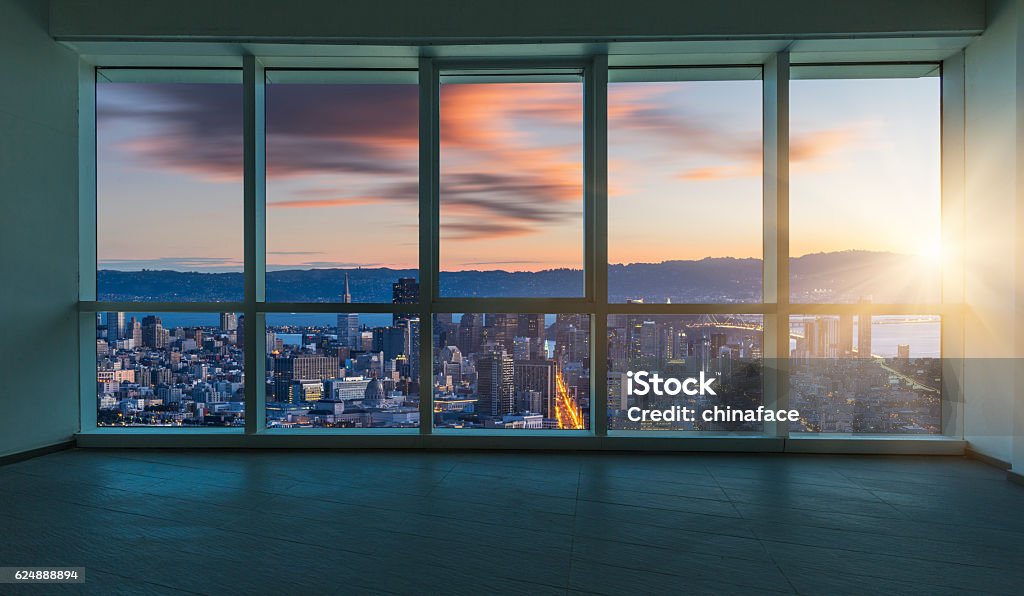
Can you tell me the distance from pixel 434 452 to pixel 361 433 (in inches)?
23.3

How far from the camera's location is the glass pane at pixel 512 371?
185 inches

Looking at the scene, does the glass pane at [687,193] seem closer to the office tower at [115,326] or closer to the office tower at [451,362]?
the office tower at [451,362]

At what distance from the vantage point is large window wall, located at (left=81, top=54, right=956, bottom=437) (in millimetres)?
4648

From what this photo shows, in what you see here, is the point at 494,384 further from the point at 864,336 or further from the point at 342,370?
the point at 864,336

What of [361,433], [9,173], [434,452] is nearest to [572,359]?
[434,452]

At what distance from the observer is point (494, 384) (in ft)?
15.5

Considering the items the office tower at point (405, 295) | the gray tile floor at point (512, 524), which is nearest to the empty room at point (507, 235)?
the office tower at point (405, 295)

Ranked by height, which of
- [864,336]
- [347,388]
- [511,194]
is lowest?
[347,388]

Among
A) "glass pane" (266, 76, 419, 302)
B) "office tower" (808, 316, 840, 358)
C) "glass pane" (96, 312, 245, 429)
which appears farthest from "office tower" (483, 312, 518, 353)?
"office tower" (808, 316, 840, 358)

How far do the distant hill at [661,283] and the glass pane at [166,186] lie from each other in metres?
0.17

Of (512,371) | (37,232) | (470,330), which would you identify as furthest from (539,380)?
(37,232)

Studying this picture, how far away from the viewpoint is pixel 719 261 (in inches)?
186

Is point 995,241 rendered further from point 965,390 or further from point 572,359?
point 572,359

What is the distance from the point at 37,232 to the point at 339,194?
210 cm
